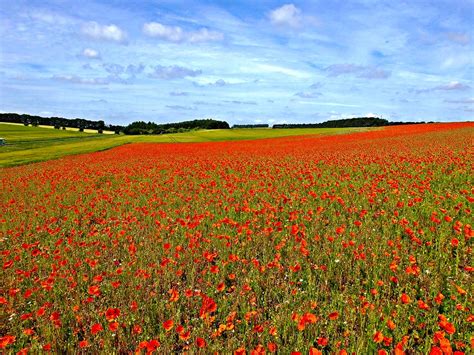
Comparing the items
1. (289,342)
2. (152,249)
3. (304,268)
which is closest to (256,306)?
(289,342)

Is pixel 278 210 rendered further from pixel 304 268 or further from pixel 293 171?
pixel 293 171

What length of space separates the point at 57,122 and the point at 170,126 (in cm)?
4432

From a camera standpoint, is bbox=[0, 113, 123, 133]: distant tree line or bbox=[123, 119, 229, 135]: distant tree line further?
bbox=[0, 113, 123, 133]: distant tree line

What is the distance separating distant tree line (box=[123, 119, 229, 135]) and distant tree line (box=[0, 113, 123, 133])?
799 cm

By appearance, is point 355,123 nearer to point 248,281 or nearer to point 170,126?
point 170,126

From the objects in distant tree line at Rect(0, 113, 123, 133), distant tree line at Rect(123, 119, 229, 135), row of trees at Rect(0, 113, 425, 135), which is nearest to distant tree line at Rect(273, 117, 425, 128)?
row of trees at Rect(0, 113, 425, 135)

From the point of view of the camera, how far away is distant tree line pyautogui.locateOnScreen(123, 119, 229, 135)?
105m

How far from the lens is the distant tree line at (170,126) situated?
105438 millimetres

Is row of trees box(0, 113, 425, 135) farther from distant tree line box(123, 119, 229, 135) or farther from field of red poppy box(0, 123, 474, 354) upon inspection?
field of red poppy box(0, 123, 474, 354)

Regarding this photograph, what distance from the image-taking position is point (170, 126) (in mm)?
118750

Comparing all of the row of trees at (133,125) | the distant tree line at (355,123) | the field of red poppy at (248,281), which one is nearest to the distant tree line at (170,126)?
the row of trees at (133,125)

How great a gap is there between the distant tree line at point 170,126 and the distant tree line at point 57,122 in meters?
7.99

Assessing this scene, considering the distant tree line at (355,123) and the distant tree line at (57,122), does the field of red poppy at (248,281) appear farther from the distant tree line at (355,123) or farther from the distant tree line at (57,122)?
the distant tree line at (57,122)

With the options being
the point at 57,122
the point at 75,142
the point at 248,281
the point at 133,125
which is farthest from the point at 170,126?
the point at 248,281
